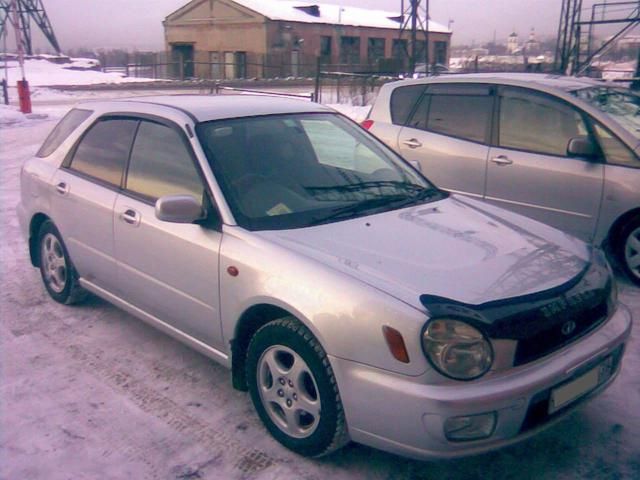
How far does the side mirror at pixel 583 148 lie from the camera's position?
5.59 meters

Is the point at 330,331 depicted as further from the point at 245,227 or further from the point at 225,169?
the point at 225,169

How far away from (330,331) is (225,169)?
1256 mm

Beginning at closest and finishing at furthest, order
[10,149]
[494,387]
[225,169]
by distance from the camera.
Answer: [494,387] < [225,169] < [10,149]

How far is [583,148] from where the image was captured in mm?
5594

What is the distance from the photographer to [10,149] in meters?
13.3

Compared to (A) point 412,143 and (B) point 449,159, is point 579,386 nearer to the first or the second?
(B) point 449,159

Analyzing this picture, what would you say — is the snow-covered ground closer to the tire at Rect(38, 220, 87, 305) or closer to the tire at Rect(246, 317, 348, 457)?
the tire at Rect(246, 317, 348, 457)

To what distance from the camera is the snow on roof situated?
1930 inches

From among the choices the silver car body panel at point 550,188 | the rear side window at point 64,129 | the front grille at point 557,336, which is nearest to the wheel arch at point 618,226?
the silver car body panel at point 550,188

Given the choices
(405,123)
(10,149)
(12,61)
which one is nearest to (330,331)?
(405,123)

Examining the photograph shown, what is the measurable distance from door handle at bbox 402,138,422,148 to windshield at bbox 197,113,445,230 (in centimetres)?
227

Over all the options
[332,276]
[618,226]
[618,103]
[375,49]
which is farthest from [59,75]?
[332,276]

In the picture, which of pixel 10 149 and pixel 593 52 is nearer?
pixel 10 149

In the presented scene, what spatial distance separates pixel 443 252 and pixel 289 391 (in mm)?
991
